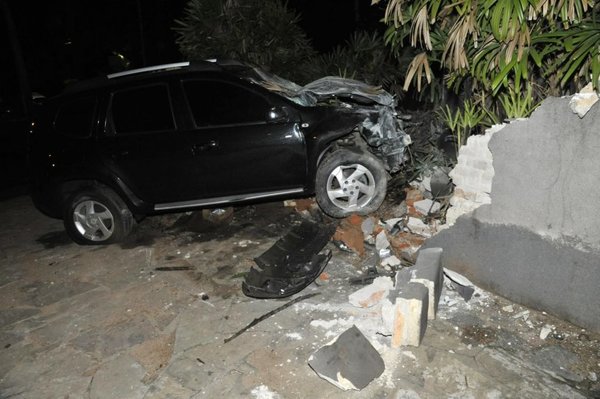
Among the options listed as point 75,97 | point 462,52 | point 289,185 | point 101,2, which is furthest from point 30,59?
point 462,52

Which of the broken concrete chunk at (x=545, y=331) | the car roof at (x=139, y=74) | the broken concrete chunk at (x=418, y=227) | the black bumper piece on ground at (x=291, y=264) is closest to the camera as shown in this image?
the broken concrete chunk at (x=545, y=331)

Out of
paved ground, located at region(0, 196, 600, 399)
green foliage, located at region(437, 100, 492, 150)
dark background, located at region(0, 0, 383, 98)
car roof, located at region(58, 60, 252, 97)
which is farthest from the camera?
dark background, located at region(0, 0, 383, 98)

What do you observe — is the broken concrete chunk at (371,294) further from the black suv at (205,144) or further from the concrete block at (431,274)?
the black suv at (205,144)

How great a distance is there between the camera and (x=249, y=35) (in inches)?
313

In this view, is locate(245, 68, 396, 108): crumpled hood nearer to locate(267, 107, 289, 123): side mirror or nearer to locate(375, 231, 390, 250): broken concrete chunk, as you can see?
locate(267, 107, 289, 123): side mirror

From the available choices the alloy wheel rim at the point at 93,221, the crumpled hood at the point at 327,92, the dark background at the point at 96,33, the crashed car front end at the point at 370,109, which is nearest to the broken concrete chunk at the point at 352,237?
the crashed car front end at the point at 370,109

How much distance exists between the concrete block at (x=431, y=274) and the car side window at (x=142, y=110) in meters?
3.01

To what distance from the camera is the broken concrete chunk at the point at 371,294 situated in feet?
11.6

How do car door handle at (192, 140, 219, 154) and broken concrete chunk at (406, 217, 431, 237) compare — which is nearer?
broken concrete chunk at (406, 217, 431, 237)

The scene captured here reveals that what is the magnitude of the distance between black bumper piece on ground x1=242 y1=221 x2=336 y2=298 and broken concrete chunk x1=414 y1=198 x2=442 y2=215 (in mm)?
961

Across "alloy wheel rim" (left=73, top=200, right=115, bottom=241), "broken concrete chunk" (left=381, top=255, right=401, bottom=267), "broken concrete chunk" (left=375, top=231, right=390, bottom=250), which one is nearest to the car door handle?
"alloy wheel rim" (left=73, top=200, right=115, bottom=241)

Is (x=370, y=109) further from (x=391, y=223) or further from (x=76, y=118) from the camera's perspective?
(x=76, y=118)

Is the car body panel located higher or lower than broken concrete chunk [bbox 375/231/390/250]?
higher

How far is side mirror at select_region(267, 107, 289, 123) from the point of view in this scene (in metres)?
4.74
